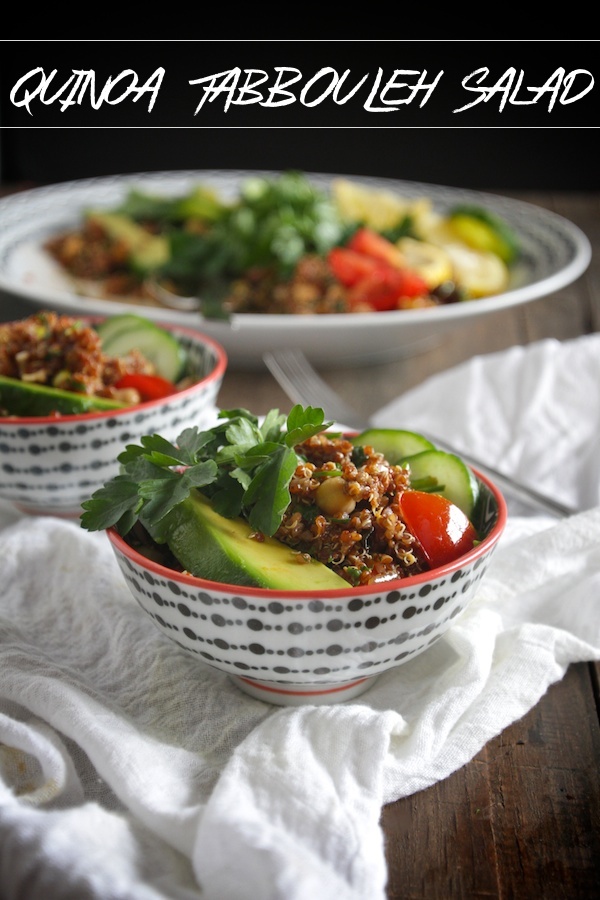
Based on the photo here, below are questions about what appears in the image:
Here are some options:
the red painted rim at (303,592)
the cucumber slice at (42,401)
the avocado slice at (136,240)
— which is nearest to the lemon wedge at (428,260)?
the avocado slice at (136,240)

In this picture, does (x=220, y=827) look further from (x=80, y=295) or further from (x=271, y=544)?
(x=80, y=295)

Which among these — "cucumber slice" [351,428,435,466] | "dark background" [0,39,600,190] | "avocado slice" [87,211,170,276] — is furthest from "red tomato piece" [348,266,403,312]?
"dark background" [0,39,600,190]

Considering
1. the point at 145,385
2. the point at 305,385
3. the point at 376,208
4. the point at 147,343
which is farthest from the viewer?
the point at 376,208

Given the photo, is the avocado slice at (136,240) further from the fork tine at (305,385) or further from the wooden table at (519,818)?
the wooden table at (519,818)

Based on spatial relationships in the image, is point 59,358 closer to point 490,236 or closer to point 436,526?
point 436,526

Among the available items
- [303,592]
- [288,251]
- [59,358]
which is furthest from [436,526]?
[288,251]

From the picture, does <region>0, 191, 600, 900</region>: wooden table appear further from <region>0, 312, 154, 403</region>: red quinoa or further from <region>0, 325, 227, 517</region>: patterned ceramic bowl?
<region>0, 312, 154, 403</region>: red quinoa
